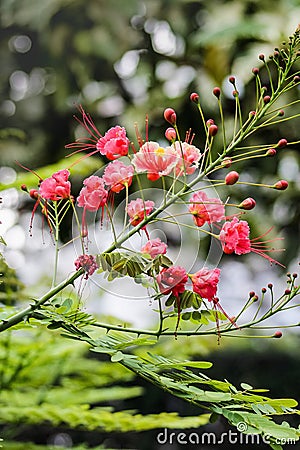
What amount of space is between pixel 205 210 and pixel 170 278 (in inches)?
1.7

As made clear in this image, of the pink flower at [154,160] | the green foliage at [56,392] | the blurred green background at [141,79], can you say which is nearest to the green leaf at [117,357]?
the pink flower at [154,160]

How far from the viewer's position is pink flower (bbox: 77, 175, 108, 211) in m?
0.39

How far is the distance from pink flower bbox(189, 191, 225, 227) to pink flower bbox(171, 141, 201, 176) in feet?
0.05

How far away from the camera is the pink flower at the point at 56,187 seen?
15.5 inches

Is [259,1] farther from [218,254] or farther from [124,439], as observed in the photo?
[218,254]

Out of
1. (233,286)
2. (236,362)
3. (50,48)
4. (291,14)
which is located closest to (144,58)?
Result: (50,48)

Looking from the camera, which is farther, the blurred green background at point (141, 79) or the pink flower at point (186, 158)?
the blurred green background at point (141, 79)

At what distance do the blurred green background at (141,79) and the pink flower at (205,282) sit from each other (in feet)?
4.14

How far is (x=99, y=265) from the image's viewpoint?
1.24 ft

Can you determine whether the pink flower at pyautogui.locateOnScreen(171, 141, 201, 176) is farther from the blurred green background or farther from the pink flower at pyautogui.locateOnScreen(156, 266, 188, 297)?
the blurred green background

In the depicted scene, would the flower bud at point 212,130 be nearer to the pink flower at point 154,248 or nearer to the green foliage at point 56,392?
the pink flower at point 154,248

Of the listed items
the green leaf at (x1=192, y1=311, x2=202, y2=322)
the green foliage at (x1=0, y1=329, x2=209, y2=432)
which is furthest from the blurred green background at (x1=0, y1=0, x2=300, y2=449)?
the green leaf at (x1=192, y1=311, x2=202, y2=322)

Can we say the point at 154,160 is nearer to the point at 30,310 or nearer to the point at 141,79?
the point at 30,310

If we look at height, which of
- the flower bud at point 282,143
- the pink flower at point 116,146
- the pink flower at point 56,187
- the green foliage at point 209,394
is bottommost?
the green foliage at point 209,394
